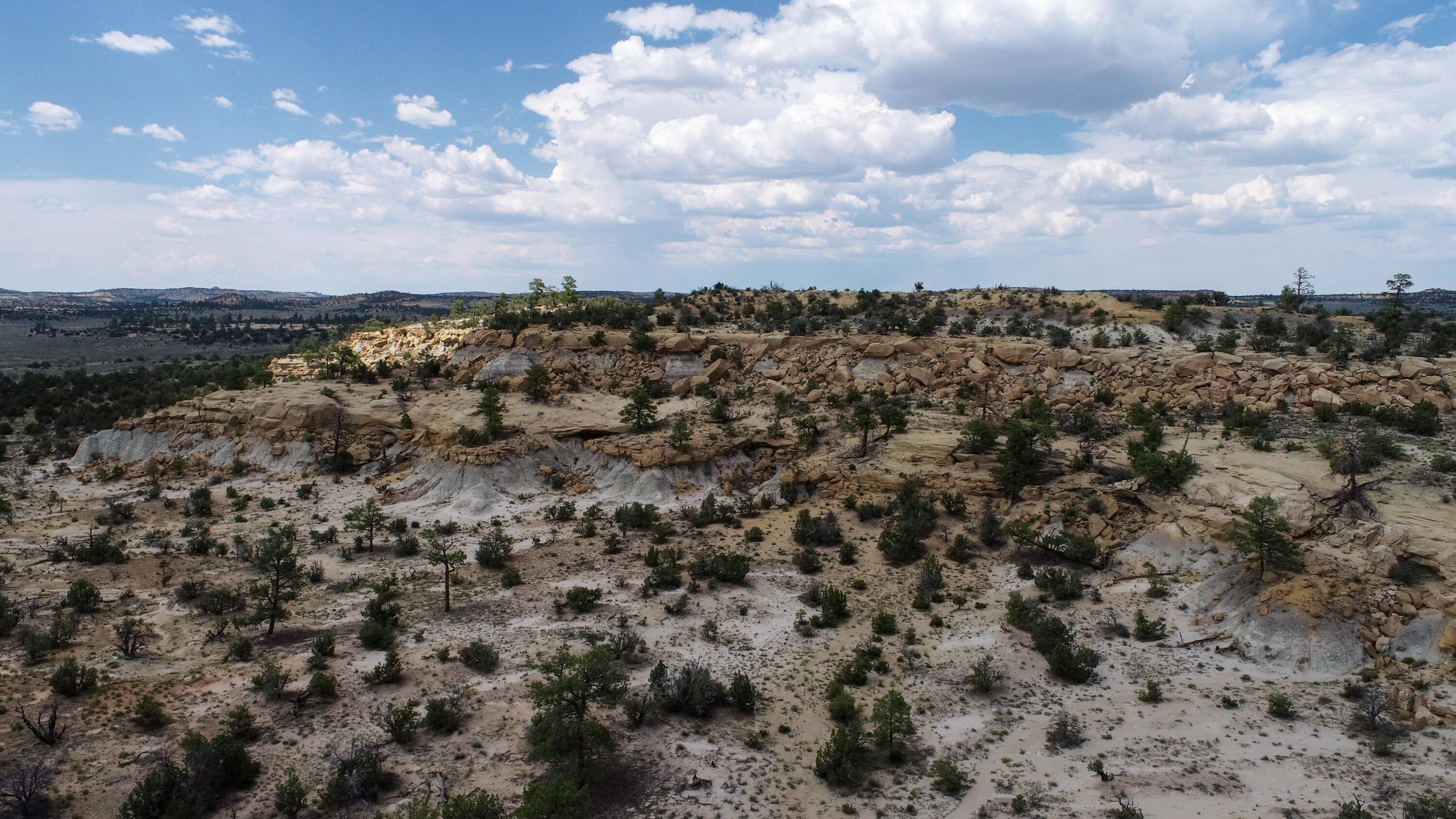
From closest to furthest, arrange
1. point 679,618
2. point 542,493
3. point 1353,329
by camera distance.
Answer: point 679,618 → point 542,493 → point 1353,329

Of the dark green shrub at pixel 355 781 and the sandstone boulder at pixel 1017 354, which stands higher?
the sandstone boulder at pixel 1017 354

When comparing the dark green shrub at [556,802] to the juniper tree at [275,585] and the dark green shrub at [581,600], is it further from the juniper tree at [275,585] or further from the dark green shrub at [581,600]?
the juniper tree at [275,585]

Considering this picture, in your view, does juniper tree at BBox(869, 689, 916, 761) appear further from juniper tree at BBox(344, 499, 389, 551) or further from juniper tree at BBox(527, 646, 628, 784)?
juniper tree at BBox(344, 499, 389, 551)

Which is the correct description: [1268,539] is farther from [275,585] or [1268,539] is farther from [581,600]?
[275,585]

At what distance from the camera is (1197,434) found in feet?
81.9

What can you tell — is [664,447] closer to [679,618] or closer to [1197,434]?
[679,618]

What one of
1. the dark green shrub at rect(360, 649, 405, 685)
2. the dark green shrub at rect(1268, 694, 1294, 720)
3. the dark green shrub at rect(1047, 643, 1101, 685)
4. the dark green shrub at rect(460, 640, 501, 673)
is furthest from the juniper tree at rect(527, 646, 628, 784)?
the dark green shrub at rect(1268, 694, 1294, 720)

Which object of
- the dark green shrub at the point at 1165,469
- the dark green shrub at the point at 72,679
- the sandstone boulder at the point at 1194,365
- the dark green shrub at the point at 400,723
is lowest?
the dark green shrub at the point at 400,723

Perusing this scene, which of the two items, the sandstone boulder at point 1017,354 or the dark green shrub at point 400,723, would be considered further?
the sandstone boulder at point 1017,354

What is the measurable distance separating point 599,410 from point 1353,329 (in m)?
34.6

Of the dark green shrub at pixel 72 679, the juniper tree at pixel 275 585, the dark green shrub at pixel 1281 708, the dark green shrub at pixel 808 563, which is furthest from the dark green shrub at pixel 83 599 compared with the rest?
the dark green shrub at pixel 1281 708


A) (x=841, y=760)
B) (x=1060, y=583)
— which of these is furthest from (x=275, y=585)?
(x=1060, y=583)

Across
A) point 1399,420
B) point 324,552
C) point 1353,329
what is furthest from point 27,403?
point 1353,329

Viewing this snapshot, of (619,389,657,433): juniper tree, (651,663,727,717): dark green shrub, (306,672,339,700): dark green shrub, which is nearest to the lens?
(306,672,339,700): dark green shrub
